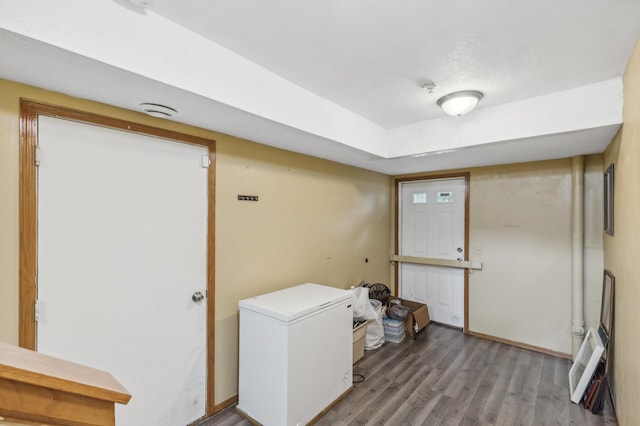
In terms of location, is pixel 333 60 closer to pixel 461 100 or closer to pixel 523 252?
pixel 461 100

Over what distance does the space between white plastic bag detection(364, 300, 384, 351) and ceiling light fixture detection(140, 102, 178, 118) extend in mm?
2656

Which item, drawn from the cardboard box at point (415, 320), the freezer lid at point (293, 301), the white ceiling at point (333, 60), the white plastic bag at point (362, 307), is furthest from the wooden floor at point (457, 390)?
the white ceiling at point (333, 60)

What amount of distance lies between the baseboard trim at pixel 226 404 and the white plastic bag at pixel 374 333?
5.01 ft

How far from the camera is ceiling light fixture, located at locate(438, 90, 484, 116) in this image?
211cm

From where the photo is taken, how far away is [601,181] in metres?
2.95

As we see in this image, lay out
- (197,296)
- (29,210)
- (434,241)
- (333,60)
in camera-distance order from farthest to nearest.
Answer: (434,241)
(197,296)
(333,60)
(29,210)

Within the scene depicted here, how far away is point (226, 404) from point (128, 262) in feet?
4.53

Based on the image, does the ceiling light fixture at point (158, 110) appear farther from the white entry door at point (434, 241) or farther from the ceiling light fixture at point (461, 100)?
the white entry door at point (434, 241)

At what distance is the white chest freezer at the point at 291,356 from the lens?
2.03 metres

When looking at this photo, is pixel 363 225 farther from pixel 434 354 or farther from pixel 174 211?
pixel 174 211

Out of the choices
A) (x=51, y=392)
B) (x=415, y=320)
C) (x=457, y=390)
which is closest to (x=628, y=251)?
(x=457, y=390)

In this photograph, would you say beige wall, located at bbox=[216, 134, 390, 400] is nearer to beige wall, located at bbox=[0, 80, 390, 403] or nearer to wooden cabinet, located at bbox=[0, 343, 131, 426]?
beige wall, located at bbox=[0, 80, 390, 403]

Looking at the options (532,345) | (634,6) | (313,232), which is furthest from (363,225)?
(634,6)

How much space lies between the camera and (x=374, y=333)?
11.2ft
